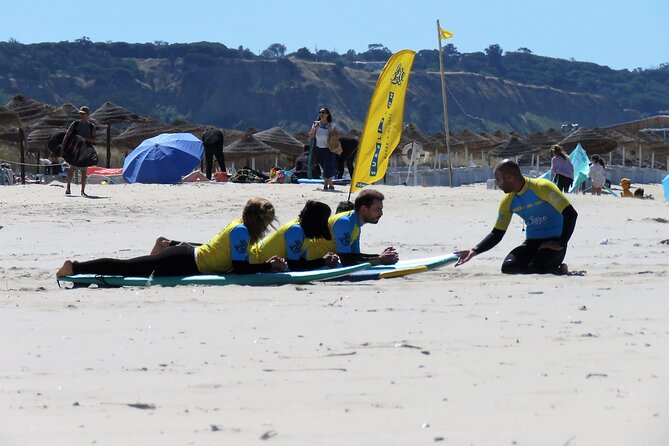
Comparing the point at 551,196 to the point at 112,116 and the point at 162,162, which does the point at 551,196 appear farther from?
the point at 112,116

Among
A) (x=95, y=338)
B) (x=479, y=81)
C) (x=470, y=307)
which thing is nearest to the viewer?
(x=95, y=338)

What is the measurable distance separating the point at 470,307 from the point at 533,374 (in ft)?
6.70

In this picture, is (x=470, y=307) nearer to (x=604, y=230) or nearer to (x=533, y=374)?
(x=533, y=374)

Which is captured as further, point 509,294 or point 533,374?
point 509,294

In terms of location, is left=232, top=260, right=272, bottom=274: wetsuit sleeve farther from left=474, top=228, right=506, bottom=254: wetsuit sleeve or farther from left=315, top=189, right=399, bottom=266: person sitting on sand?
left=474, top=228, right=506, bottom=254: wetsuit sleeve

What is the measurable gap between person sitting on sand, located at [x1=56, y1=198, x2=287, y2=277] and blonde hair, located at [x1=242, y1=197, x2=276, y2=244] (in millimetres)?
10

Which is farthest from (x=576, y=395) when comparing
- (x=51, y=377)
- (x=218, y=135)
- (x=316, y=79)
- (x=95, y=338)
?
(x=316, y=79)

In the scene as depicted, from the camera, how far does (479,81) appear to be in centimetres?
17025

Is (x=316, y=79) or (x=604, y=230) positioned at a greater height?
(x=316, y=79)

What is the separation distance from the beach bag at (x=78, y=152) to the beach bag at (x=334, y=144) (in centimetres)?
331

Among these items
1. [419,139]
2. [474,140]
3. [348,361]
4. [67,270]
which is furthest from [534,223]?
[474,140]

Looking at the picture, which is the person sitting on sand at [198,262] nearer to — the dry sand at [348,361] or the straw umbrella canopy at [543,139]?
the dry sand at [348,361]

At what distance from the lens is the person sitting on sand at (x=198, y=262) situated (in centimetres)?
836

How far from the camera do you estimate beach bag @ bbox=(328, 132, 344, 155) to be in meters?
17.5
